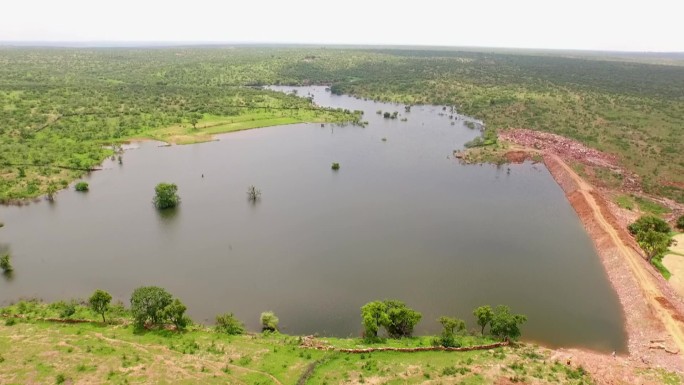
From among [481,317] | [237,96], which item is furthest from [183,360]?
[237,96]

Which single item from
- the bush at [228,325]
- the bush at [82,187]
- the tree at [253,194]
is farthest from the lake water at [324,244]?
the bush at [228,325]

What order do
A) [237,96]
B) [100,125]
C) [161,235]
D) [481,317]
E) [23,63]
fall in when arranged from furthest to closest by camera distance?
[23,63] < [237,96] < [100,125] < [161,235] < [481,317]

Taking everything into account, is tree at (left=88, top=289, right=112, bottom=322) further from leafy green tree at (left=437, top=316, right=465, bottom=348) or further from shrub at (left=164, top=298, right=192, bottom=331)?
leafy green tree at (left=437, top=316, right=465, bottom=348)

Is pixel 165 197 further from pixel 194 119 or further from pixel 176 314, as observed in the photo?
pixel 194 119

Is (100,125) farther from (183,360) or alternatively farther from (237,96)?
(183,360)

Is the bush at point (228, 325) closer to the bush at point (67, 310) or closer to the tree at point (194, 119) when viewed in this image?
the bush at point (67, 310)

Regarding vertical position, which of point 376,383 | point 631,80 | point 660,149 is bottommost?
point 376,383

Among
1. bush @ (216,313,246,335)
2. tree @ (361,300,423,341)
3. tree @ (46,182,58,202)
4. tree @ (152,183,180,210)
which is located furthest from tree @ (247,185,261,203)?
tree @ (361,300,423,341)
